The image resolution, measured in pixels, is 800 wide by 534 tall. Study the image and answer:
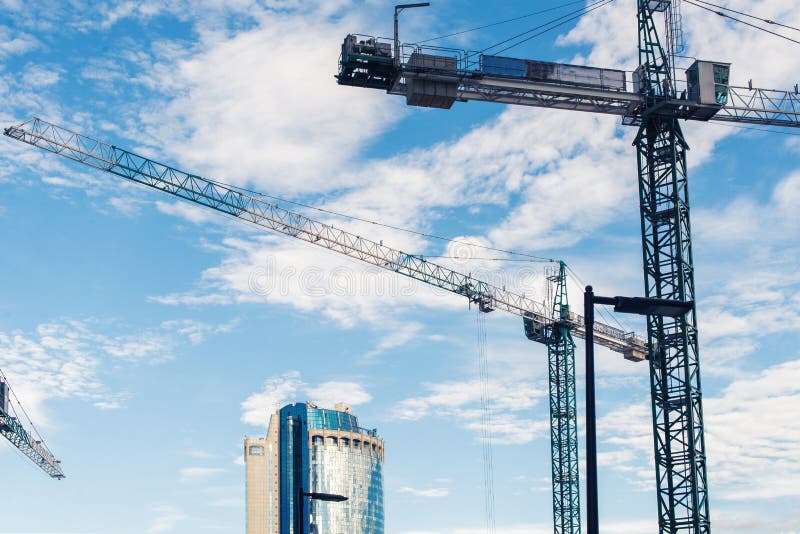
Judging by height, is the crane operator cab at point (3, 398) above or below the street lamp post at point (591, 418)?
above

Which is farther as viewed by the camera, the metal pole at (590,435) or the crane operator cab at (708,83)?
the crane operator cab at (708,83)

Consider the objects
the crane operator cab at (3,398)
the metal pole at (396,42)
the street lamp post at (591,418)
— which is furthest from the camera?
the crane operator cab at (3,398)

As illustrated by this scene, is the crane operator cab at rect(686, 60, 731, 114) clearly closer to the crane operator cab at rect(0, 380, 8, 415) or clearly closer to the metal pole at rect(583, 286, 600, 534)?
the metal pole at rect(583, 286, 600, 534)

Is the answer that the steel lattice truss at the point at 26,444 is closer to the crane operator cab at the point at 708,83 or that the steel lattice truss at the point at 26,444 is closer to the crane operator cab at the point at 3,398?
the crane operator cab at the point at 3,398

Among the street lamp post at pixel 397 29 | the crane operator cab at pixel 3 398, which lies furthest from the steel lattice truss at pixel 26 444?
the street lamp post at pixel 397 29

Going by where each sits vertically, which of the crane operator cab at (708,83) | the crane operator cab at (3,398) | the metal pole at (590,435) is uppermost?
the crane operator cab at (708,83)

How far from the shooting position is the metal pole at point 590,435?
1296 inches

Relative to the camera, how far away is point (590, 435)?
111 feet

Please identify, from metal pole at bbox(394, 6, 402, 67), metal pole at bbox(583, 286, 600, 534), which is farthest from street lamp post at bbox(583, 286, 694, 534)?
metal pole at bbox(394, 6, 402, 67)

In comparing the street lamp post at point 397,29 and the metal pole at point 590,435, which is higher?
the street lamp post at point 397,29

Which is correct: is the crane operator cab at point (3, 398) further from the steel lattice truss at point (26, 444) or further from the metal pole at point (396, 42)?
the metal pole at point (396, 42)

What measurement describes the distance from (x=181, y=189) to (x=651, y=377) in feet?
272

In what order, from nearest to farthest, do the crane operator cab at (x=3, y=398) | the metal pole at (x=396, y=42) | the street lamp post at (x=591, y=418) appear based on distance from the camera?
the street lamp post at (x=591, y=418)
the metal pole at (x=396, y=42)
the crane operator cab at (x=3, y=398)

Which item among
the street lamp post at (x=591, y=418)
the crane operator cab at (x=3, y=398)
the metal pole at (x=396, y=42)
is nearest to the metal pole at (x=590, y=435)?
the street lamp post at (x=591, y=418)
